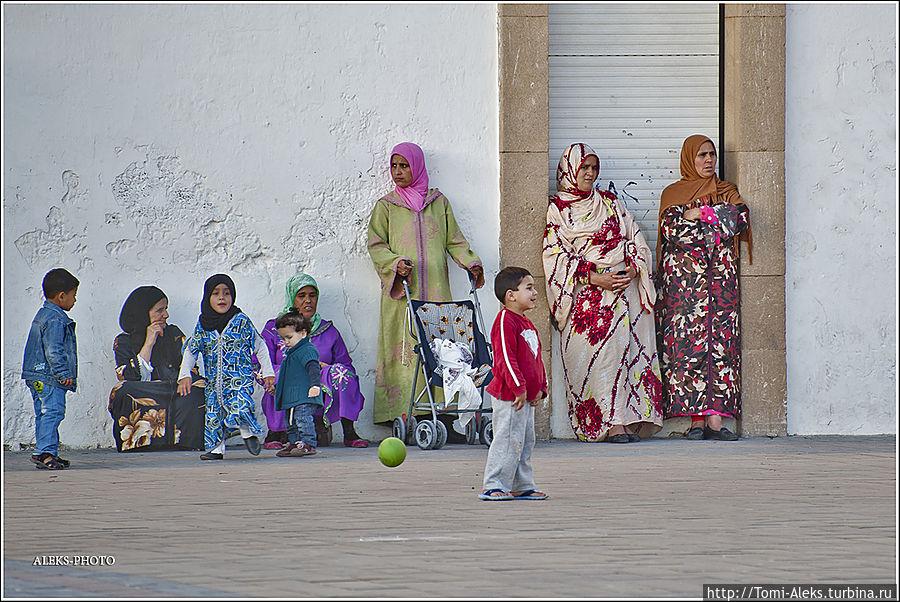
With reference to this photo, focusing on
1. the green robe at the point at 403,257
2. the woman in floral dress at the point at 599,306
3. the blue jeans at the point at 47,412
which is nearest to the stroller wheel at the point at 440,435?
the green robe at the point at 403,257

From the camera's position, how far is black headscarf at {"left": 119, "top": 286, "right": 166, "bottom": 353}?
1024 cm

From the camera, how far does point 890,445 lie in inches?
406

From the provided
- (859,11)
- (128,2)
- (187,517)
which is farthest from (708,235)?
(187,517)

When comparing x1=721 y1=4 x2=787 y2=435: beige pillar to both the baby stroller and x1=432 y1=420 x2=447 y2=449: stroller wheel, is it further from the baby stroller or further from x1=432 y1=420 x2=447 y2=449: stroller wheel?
x1=432 y1=420 x2=447 y2=449: stroller wheel

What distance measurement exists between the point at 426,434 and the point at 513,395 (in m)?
3.00

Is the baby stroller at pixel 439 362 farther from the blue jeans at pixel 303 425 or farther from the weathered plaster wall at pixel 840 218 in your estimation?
the weathered plaster wall at pixel 840 218

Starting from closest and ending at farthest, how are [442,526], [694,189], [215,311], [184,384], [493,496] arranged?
[442,526]
[493,496]
[184,384]
[215,311]
[694,189]

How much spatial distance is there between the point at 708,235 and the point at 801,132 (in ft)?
4.13

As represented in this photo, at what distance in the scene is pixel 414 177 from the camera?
10.7 meters

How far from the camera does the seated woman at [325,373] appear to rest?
33.9 ft

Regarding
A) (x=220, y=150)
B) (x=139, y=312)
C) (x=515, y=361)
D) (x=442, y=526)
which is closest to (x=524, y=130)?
(x=220, y=150)

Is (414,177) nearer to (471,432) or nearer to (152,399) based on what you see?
(471,432)

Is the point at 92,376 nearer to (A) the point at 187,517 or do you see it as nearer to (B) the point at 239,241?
(B) the point at 239,241

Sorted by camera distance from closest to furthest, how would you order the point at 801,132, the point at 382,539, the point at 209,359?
the point at 382,539
the point at 209,359
the point at 801,132
